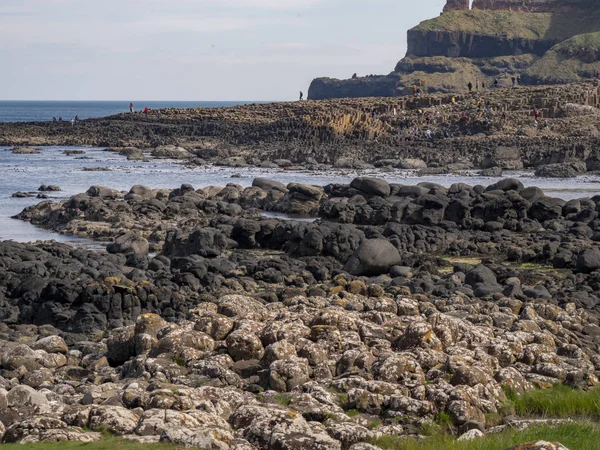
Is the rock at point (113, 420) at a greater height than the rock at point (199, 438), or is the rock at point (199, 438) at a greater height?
the rock at point (199, 438)

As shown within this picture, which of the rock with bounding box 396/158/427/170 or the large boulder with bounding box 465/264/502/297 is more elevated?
the rock with bounding box 396/158/427/170

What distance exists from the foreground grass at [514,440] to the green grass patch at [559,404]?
4.66 feet

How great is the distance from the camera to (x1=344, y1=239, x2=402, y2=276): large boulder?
22.4 metres

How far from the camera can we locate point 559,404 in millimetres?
11367

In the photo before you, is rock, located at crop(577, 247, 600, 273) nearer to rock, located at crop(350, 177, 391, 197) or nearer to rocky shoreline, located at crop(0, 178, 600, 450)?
rocky shoreline, located at crop(0, 178, 600, 450)

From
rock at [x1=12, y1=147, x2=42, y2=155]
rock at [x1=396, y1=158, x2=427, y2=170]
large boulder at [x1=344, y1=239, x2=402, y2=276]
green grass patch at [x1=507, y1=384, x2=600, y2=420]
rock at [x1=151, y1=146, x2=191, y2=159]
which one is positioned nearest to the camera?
green grass patch at [x1=507, y1=384, x2=600, y2=420]

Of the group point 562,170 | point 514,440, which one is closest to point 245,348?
point 514,440

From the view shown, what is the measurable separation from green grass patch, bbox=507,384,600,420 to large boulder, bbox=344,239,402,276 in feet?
35.9

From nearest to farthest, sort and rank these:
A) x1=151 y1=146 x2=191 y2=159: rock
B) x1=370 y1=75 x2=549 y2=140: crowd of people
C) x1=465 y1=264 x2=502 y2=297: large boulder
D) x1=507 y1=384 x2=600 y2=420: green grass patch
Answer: x1=507 y1=384 x2=600 y2=420: green grass patch → x1=465 y1=264 x2=502 y2=297: large boulder → x1=151 y1=146 x2=191 y2=159: rock → x1=370 y1=75 x2=549 y2=140: crowd of people

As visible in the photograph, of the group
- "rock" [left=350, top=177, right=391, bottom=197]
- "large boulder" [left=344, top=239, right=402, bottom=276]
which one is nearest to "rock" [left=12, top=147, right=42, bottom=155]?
"rock" [left=350, top=177, right=391, bottom=197]

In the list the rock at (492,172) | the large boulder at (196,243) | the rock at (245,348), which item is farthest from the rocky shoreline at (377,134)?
the rock at (245,348)

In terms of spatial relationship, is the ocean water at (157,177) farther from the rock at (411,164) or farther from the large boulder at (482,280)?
the large boulder at (482,280)

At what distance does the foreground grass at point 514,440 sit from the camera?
8.68m

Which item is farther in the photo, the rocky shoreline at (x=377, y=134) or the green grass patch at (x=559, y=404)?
the rocky shoreline at (x=377, y=134)
